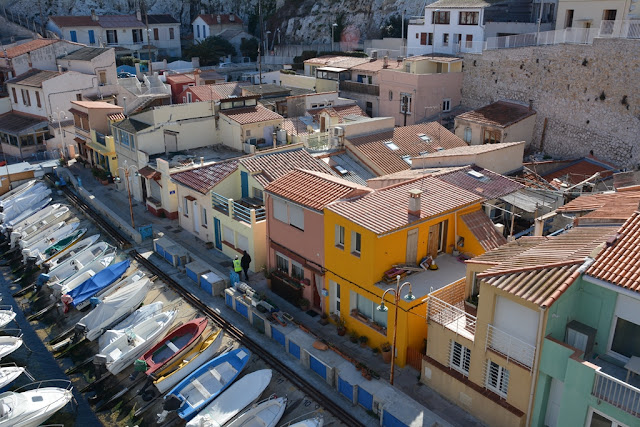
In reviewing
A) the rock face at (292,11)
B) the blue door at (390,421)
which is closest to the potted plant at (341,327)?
the blue door at (390,421)

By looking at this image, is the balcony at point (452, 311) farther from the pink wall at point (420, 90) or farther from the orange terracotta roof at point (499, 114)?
the pink wall at point (420, 90)

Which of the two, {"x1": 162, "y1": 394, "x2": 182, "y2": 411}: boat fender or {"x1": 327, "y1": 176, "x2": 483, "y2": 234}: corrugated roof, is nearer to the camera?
{"x1": 162, "y1": 394, "x2": 182, "y2": 411}: boat fender

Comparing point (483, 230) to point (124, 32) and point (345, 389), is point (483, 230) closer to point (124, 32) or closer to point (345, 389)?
point (345, 389)

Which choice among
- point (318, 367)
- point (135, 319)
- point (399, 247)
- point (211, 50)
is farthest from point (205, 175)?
point (211, 50)

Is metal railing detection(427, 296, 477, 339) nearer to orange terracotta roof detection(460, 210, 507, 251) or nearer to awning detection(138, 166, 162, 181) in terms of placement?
orange terracotta roof detection(460, 210, 507, 251)

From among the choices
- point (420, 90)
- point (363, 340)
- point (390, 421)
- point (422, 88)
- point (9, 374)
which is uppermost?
point (422, 88)

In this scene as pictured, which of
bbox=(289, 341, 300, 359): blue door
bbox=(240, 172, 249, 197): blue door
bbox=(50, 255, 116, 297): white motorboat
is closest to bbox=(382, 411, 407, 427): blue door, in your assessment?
bbox=(289, 341, 300, 359): blue door
